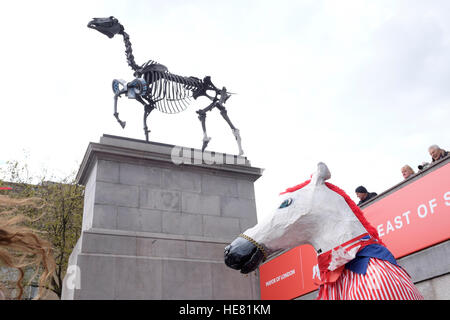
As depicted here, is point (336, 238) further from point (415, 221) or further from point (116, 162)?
point (116, 162)

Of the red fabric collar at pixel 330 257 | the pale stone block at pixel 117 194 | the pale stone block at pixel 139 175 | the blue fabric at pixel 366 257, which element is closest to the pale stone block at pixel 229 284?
the pale stone block at pixel 117 194

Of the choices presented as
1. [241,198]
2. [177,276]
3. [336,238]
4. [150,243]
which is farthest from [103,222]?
[336,238]

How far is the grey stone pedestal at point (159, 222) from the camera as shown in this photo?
1001 centimetres

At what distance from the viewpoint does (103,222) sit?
35.1ft

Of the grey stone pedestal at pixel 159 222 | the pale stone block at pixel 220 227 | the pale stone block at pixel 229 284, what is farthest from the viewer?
the pale stone block at pixel 220 227

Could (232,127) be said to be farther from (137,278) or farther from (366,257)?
(366,257)

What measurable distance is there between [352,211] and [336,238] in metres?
0.43

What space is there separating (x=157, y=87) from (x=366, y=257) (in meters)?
11.1

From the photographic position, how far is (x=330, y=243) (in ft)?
14.8

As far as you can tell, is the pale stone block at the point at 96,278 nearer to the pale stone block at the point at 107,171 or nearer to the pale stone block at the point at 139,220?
the pale stone block at the point at 139,220

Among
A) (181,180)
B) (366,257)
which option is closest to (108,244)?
(181,180)

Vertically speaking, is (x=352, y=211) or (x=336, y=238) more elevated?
(x=352, y=211)

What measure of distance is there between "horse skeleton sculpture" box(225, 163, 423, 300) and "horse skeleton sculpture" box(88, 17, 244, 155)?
872 centimetres

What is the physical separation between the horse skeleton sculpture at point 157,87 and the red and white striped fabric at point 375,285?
9.34 metres
